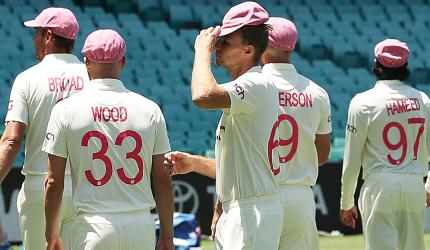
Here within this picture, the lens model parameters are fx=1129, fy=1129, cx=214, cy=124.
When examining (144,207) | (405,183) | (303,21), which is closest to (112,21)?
(303,21)

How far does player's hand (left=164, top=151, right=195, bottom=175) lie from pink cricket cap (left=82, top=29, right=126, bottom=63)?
59 centimetres

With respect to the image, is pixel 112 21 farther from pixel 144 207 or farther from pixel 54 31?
pixel 144 207

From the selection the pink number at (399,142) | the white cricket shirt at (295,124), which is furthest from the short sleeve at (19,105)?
the pink number at (399,142)

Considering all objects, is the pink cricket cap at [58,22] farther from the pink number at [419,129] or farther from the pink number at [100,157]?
the pink number at [419,129]

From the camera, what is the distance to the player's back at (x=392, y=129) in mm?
8141

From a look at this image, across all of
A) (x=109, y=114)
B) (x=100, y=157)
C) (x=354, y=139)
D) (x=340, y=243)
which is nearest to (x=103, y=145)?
(x=100, y=157)

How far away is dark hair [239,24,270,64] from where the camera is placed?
18.6 feet

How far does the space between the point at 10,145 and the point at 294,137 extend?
178 cm

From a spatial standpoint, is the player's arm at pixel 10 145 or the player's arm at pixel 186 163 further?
the player's arm at pixel 10 145

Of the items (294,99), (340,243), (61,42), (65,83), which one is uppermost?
(61,42)

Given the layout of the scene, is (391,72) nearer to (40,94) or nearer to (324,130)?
(324,130)

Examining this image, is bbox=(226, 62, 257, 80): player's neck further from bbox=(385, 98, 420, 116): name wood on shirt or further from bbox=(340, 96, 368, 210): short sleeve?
bbox=(385, 98, 420, 116): name wood on shirt

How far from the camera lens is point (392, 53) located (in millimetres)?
8211

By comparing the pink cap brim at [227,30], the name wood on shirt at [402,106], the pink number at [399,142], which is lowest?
the pink number at [399,142]
